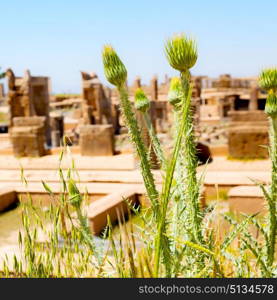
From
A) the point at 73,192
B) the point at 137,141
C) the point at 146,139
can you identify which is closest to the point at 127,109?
the point at 137,141

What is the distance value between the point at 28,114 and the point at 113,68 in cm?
1572

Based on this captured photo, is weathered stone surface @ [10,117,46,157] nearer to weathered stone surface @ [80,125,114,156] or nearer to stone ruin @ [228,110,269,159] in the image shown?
weathered stone surface @ [80,125,114,156]

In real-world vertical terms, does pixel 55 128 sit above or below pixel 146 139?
below

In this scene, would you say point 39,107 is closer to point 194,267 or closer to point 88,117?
point 88,117

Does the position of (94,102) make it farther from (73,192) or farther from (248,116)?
(73,192)

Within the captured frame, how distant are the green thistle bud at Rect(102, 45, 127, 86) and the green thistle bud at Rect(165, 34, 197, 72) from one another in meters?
0.19

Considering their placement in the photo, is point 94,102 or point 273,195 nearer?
point 273,195

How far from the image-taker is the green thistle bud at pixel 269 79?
4.63ft

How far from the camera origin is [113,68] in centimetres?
131

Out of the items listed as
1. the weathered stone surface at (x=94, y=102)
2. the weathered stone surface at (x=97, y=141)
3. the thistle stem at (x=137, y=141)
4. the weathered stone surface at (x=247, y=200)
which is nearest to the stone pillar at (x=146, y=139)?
the thistle stem at (x=137, y=141)

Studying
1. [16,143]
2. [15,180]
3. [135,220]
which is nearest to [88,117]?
[16,143]

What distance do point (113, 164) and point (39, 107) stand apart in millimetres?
10086

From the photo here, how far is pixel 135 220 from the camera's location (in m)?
5.90

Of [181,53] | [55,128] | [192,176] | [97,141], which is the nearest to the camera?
[181,53]
